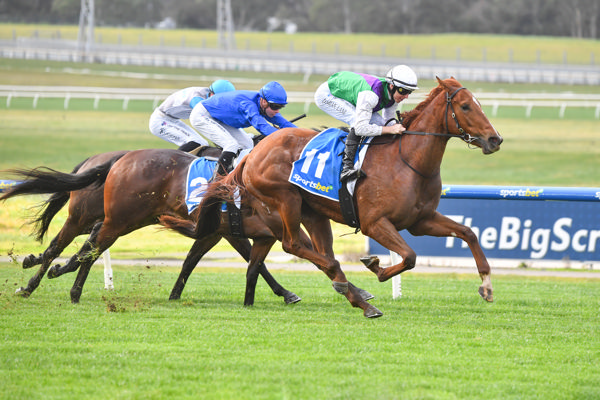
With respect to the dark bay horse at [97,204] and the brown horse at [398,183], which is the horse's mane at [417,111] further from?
the dark bay horse at [97,204]

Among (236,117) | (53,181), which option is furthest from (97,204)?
(236,117)

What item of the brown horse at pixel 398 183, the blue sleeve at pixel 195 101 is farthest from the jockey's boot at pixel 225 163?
the blue sleeve at pixel 195 101

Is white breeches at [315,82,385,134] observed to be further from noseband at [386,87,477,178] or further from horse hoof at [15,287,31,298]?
horse hoof at [15,287,31,298]

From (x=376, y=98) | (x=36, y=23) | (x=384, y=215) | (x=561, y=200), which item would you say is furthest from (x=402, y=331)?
(x=36, y=23)

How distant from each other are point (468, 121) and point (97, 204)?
368 cm

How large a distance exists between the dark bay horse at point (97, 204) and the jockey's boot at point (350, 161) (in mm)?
1354

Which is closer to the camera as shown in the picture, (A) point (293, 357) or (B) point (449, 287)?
(A) point (293, 357)

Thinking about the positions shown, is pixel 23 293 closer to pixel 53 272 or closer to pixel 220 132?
pixel 53 272

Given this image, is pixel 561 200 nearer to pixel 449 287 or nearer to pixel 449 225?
pixel 449 287

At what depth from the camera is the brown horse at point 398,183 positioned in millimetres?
6402

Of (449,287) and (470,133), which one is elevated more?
(470,133)

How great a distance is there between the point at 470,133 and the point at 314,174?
1270 mm

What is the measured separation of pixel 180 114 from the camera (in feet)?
29.4

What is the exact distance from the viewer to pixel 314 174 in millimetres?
6746
